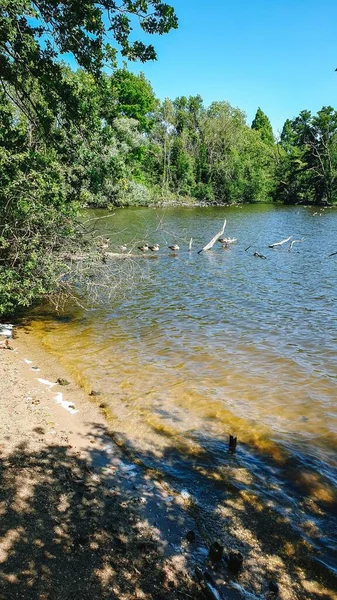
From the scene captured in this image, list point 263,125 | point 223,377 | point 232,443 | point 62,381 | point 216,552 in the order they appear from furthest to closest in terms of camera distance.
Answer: point 263,125, point 223,377, point 62,381, point 232,443, point 216,552

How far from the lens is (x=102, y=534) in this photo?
494 cm

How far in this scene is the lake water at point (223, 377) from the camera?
661cm

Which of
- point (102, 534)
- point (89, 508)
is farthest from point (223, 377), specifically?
point (102, 534)

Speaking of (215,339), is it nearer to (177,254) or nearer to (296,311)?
(296,311)

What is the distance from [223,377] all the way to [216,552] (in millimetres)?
5793

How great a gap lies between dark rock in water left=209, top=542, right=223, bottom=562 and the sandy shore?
2.7 inches

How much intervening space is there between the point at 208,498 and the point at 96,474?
5.67ft

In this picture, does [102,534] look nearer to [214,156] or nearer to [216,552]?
[216,552]

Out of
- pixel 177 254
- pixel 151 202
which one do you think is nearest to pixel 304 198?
pixel 151 202

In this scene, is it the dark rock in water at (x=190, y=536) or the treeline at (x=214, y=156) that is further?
the treeline at (x=214, y=156)

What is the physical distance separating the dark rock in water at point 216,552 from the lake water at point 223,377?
104cm

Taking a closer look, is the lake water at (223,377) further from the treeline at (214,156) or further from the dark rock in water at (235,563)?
the treeline at (214,156)

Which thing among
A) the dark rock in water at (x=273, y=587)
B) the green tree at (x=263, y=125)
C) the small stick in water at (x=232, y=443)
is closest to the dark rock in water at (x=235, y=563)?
the dark rock in water at (x=273, y=587)

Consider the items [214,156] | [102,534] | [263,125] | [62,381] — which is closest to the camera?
[102,534]
